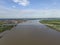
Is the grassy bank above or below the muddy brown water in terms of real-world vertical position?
above

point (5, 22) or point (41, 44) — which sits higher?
point (5, 22)

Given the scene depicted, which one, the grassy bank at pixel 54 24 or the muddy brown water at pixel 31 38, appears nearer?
the muddy brown water at pixel 31 38

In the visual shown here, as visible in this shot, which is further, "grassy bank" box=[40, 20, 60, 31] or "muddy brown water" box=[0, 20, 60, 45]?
"grassy bank" box=[40, 20, 60, 31]

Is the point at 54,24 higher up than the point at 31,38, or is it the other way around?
the point at 54,24

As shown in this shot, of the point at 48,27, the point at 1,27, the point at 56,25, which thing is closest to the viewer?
the point at 1,27

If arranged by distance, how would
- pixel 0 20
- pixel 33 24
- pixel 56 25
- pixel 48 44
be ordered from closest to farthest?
pixel 48 44, pixel 0 20, pixel 56 25, pixel 33 24

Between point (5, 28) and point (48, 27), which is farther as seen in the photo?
point (48, 27)

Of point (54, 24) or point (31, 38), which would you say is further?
point (54, 24)

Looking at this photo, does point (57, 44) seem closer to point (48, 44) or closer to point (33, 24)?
point (48, 44)

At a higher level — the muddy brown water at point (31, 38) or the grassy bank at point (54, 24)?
the grassy bank at point (54, 24)

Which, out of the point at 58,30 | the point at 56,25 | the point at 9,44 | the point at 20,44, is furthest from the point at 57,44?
the point at 56,25
